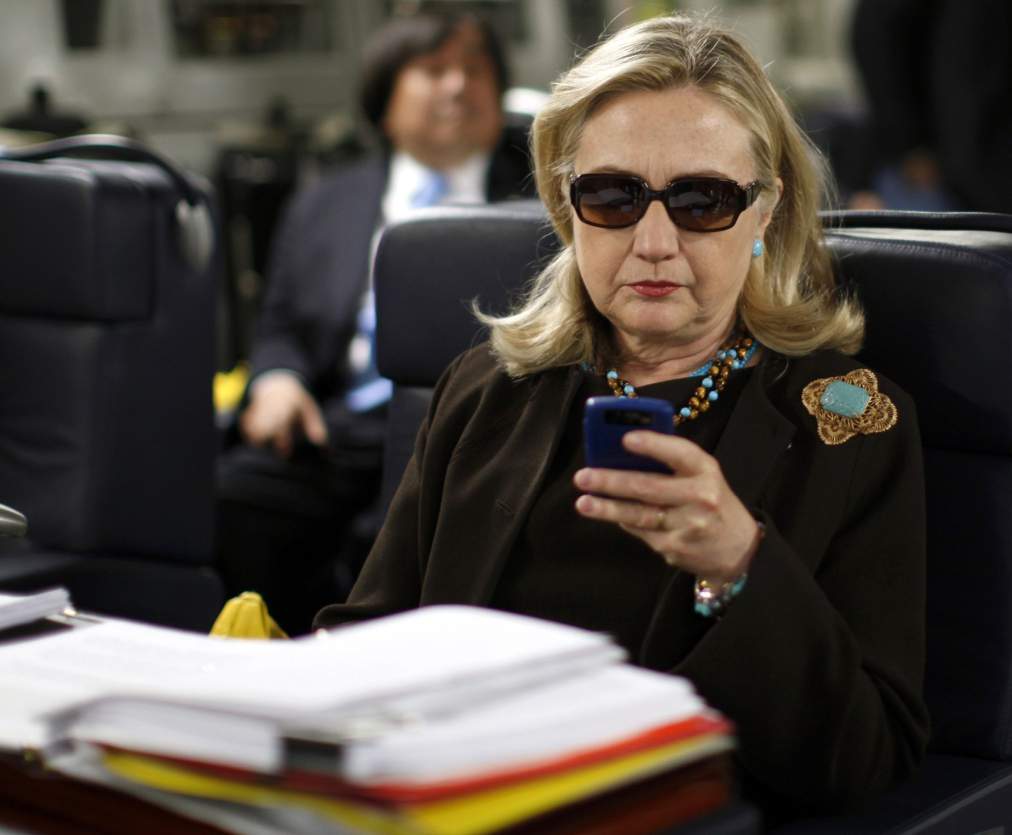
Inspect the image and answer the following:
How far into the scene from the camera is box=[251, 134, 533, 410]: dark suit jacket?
3.47 m

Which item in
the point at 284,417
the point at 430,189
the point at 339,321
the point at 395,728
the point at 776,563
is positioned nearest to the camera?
the point at 395,728

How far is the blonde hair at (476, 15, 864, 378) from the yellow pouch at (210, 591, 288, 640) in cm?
37

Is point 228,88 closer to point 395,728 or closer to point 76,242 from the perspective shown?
point 76,242

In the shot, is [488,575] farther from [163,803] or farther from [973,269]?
[163,803]

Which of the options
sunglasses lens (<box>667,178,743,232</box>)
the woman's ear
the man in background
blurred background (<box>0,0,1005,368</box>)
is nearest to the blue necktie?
the man in background

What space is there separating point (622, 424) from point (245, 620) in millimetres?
528

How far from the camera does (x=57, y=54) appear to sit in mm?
4418

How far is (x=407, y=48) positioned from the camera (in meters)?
3.68

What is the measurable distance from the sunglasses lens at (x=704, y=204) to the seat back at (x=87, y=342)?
1.13 meters

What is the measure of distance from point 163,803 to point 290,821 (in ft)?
0.32

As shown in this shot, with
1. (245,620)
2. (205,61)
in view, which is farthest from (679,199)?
(205,61)

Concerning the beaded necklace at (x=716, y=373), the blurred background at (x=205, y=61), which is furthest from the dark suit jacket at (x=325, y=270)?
the beaded necklace at (x=716, y=373)

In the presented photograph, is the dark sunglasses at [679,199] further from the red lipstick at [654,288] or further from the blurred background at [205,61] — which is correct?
the blurred background at [205,61]

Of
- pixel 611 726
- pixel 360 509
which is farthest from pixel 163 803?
pixel 360 509
